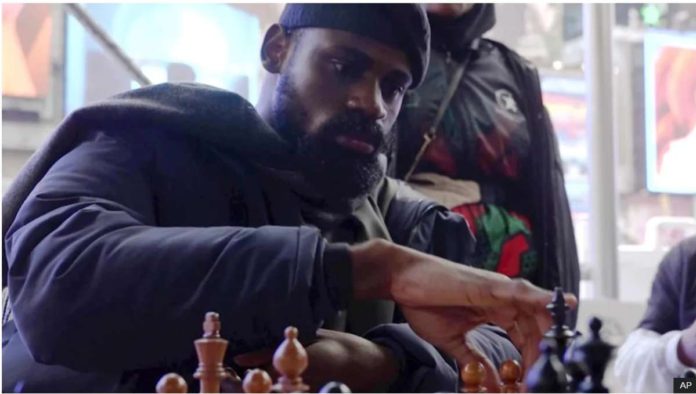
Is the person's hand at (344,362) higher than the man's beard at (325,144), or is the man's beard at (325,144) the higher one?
the man's beard at (325,144)

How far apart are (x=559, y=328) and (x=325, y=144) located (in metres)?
0.37

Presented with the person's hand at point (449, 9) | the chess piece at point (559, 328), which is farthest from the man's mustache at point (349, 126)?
the chess piece at point (559, 328)

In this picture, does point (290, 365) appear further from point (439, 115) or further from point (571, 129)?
point (571, 129)

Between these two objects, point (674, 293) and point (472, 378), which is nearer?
point (472, 378)

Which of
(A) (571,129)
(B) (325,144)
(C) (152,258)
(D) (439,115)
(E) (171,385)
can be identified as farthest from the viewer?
(A) (571,129)

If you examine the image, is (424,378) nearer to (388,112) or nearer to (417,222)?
(417,222)

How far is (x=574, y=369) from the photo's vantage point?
0.99m

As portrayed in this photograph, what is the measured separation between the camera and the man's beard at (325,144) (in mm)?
1270

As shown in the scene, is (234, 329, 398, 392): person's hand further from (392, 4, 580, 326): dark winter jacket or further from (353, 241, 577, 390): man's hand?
(392, 4, 580, 326): dark winter jacket

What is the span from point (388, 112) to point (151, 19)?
32 centimetres

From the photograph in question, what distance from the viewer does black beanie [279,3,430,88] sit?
128 cm

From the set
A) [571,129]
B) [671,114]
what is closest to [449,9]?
[571,129]

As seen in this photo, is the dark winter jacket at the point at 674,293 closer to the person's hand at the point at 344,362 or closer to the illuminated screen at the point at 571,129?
the illuminated screen at the point at 571,129

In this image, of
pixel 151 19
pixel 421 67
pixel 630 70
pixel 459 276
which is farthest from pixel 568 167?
pixel 151 19
